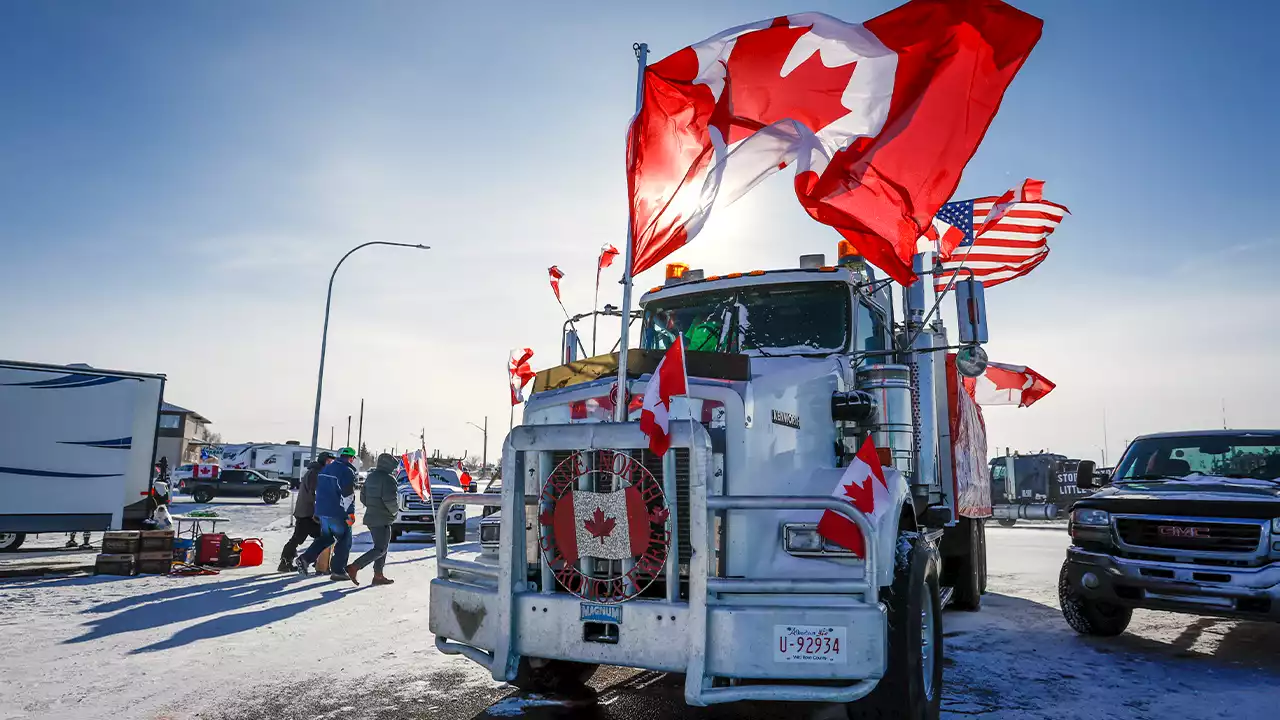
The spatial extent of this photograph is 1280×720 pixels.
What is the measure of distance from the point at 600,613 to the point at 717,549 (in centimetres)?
66

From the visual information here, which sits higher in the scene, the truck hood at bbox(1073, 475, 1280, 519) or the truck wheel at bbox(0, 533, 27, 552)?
the truck hood at bbox(1073, 475, 1280, 519)

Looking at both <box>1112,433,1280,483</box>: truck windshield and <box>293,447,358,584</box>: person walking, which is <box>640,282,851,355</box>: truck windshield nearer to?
<box>1112,433,1280,483</box>: truck windshield

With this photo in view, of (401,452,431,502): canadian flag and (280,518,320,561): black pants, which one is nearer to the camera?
(280,518,320,561): black pants

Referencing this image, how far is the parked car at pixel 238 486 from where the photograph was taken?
36969 mm

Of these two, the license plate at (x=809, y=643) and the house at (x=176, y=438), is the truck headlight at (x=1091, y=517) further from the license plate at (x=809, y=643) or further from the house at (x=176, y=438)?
the house at (x=176, y=438)

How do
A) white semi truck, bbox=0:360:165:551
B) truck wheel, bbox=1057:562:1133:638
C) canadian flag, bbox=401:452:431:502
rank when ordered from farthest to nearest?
white semi truck, bbox=0:360:165:551, canadian flag, bbox=401:452:431:502, truck wheel, bbox=1057:562:1133:638

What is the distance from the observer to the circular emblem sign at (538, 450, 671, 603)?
12.8 feet

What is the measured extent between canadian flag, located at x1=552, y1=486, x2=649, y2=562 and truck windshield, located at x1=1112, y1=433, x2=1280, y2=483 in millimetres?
6329

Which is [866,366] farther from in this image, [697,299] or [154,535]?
[154,535]

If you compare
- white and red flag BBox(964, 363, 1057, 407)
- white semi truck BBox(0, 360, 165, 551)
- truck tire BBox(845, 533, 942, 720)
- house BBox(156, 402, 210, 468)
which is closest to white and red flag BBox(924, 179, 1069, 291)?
white and red flag BBox(964, 363, 1057, 407)

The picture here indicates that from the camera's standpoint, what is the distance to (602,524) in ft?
13.1

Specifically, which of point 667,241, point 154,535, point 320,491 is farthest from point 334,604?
point 667,241

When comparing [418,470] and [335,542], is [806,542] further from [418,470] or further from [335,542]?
[418,470]

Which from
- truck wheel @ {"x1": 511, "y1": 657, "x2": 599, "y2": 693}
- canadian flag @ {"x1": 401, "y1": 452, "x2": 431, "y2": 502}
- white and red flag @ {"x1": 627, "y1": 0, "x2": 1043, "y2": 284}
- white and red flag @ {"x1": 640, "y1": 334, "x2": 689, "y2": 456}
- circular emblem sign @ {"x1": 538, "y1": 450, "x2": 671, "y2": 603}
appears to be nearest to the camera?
white and red flag @ {"x1": 640, "y1": 334, "x2": 689, "y2": 456}
